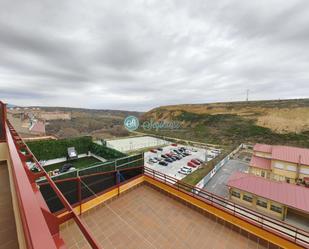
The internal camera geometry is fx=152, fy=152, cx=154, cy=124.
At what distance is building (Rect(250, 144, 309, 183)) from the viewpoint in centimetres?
1291

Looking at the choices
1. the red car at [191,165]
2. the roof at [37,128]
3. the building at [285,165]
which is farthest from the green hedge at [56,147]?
the building at [285,165]

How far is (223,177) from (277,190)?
5587 millimetres

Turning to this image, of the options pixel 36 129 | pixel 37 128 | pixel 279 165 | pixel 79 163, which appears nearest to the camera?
pixel 279 165

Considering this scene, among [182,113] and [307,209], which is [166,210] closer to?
[307,209]

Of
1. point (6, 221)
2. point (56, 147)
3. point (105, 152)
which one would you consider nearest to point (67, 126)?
point (56, 147)

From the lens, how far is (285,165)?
13414 mm

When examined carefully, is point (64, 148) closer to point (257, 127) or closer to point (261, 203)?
point (261, 203)

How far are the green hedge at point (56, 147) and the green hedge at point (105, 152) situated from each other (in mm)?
808

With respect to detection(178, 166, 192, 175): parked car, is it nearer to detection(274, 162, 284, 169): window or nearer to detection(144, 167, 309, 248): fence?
detection(274, 162, 284, 169): window

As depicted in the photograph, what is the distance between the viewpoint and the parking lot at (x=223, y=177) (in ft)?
39.9

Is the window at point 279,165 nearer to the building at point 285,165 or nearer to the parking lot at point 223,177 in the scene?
→ the building at point 285,165

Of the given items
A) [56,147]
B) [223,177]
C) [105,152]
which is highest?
[56,147]

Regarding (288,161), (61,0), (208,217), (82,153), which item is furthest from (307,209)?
(82,153)

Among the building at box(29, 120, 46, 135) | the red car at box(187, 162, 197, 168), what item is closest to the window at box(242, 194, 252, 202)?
the red car at box(187, 162, 197, 168)
